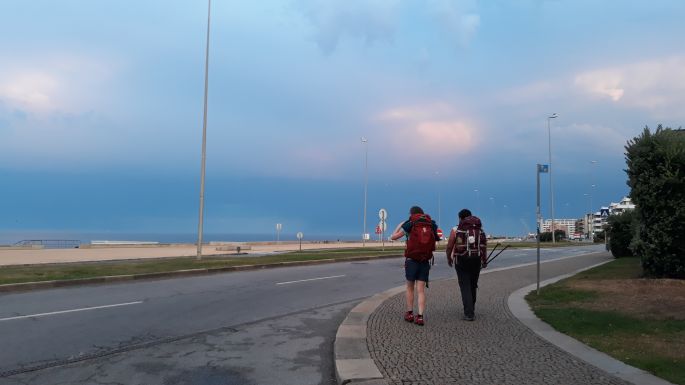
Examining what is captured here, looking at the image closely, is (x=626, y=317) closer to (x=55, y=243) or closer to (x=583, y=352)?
(x=583, y=352)

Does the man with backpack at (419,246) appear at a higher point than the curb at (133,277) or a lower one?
higher

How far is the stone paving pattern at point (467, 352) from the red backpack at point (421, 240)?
1.10 meters

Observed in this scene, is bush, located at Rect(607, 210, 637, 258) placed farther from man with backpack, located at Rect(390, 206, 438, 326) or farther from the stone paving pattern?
man with backpack, located at Rect(390, 206, 438, 326)

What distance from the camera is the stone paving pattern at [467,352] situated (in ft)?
17.8

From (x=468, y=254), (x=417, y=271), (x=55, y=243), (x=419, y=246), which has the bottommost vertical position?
(x=55, y=243)

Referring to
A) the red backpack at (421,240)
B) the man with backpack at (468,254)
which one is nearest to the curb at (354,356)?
the red backpack at (421,240)

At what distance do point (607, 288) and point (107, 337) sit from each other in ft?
34.0

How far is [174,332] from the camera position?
8273mm

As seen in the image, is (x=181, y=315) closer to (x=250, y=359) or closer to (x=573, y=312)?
(x=250, y=359)

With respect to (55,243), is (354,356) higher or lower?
higher

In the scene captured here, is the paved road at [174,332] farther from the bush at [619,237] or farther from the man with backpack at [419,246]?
the bush at [619,237]

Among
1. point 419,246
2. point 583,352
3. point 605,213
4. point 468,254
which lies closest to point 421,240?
point 419,246

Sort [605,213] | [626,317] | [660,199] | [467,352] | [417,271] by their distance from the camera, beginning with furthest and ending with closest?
1. [605,213]
2. [660,199]
3. [626,317]
4. [417,271]
5. [467,352]

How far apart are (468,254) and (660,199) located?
6.84 meters
